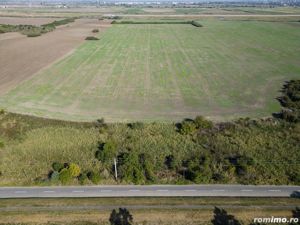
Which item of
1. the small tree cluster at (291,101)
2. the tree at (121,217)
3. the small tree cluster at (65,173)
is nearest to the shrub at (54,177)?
the small tree cluster at (65,173)

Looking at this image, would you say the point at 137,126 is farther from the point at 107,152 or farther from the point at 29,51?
the point at 29,51

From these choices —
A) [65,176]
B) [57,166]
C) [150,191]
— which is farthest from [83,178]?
[150,191]

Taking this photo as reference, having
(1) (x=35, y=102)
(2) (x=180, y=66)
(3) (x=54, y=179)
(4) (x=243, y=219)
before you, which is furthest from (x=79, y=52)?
(4) (x=243, y=219)

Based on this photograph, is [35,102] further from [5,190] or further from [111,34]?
[111,34]

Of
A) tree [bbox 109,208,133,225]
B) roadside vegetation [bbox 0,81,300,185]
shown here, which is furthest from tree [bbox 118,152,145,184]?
tree [bbox 109,208,133,225]

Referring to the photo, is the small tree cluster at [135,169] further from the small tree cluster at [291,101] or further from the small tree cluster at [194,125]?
the small tree cluster at [291,101]

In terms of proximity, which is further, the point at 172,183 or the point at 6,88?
the point at 6,88
